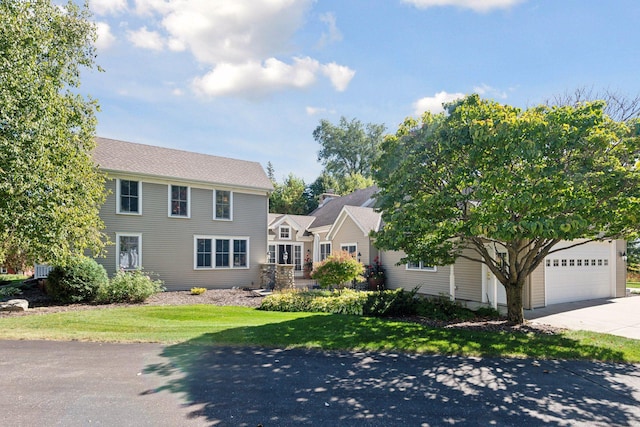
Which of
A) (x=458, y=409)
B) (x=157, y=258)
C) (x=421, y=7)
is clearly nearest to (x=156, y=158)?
(x=157, y=258)

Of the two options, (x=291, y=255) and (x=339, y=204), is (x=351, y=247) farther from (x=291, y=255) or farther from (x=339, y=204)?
(x=339, y=204)

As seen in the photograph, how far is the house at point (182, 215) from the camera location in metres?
15.5

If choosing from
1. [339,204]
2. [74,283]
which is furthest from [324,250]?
[74,283]

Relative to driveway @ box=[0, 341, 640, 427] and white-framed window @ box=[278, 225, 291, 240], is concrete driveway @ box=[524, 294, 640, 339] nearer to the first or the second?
driveway @ box=[0, 341, 640, 427]

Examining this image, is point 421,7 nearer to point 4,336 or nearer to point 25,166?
point 25,166

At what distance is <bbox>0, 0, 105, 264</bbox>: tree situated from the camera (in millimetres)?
8961

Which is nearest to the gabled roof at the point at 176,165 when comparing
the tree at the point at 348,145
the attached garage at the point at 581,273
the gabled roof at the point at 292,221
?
the gabled roof at the point at 292,221

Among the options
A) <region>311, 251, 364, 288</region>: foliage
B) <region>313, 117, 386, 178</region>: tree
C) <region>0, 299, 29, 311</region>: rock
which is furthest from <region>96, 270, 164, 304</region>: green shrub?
<region>313, 117, 386, 178</region>: tree

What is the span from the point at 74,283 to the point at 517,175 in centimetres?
1390

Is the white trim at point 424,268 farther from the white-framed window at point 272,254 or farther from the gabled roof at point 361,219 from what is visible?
the white-framed window at point 272,254

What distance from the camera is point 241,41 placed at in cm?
1175

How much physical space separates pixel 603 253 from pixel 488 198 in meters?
11.6

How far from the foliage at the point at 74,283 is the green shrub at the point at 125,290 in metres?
0.25

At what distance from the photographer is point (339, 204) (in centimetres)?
2783
